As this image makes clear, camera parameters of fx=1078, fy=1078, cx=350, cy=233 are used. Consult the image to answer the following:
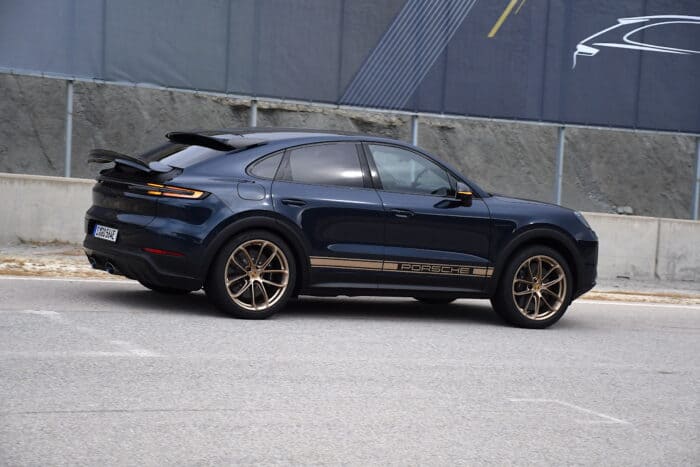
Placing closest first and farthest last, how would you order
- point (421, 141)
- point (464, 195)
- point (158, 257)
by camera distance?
point (158, 257) < point (464, 195) < point (421, 141)

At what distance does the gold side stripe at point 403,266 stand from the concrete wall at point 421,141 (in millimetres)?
13714

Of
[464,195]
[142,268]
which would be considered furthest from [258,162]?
[464,195]

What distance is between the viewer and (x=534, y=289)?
1024cm

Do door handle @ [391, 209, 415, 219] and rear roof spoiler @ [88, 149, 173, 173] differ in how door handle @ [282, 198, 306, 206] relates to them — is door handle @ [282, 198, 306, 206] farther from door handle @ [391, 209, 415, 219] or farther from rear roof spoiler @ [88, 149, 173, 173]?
rear roof spoiler @ [88, 149, 173, 173]

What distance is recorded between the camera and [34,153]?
83.4 feet

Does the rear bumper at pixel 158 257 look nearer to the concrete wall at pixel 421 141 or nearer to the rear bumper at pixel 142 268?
the rear bumper at pixel 142 268

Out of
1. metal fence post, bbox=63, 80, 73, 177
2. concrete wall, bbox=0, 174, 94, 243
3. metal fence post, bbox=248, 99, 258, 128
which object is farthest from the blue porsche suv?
metal fence post, bbox=248, 99, 258, 128

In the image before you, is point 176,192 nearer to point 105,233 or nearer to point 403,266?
point 105,233

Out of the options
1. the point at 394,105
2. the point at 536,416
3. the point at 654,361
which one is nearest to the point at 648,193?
the point at 394,105

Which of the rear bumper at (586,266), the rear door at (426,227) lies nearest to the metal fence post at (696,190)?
the rear bumper at (586,266)

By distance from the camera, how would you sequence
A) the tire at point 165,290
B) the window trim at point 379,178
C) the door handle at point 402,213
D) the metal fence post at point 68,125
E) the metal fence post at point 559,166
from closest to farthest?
the door handle at point 402,213 < the window trim at point 379,178 < the tire at point 165,290 < the metal fence post at point 68,125 < the metal fence post at point 559,166

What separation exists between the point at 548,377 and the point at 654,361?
1.53 meters

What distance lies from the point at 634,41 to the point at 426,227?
348 inches

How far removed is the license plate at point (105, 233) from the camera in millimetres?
9086
